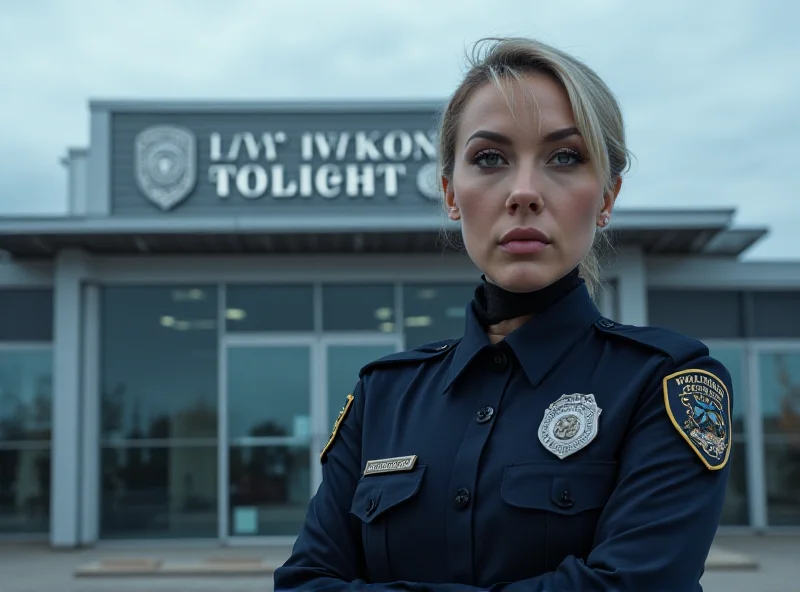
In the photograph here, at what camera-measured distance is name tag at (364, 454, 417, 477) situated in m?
1.50

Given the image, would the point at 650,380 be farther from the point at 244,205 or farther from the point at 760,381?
the point at 760,381

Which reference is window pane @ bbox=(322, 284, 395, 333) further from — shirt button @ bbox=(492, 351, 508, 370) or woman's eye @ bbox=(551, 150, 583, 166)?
woman's eye @ bbox=(551, 150, 583, 166)

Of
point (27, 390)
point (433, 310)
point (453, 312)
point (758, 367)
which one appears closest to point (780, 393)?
point (758, 367)

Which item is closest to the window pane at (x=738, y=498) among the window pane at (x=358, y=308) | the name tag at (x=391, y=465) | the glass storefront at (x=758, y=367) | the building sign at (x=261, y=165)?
the glass storefront at (x=758, y=367)

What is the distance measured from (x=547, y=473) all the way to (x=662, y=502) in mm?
163

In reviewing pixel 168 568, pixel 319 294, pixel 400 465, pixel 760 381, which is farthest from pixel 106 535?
pixel 400 465

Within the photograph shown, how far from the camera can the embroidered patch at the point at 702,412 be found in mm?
1373

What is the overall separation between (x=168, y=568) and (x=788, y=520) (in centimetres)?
805

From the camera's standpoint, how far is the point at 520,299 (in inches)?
60.1

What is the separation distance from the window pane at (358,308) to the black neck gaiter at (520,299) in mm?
10512

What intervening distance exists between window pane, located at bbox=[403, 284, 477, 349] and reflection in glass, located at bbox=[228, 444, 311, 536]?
6.57ft

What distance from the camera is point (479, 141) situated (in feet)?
4.78

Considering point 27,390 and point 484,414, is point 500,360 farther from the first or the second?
point 27,390

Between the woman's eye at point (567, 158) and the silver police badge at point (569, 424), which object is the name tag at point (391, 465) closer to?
the silver police badge at point (569, 424)
